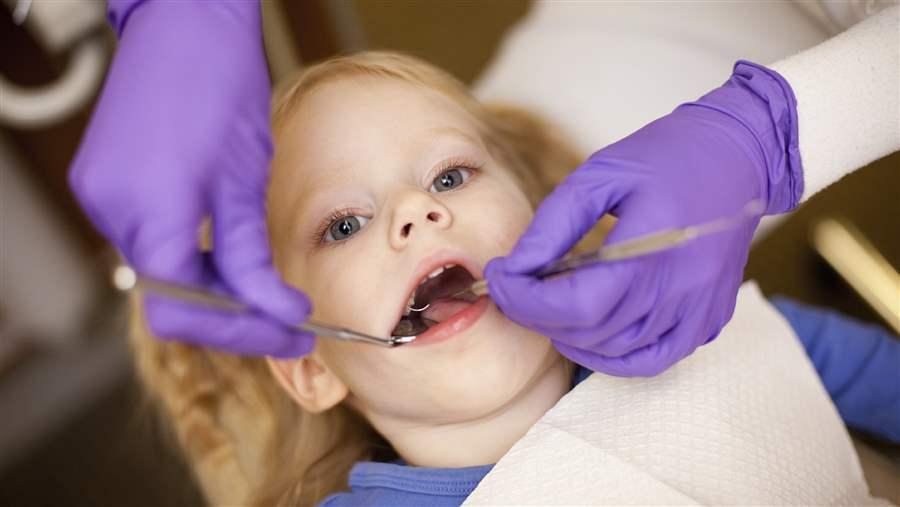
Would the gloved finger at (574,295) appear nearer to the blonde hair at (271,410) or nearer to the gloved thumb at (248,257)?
the gloved thumb at (248,257)

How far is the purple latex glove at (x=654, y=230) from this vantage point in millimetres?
815

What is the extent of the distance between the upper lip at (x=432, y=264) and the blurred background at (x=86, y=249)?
413 millimetres

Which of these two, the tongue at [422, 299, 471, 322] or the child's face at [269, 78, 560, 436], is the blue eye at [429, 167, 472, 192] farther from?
the tongue at [422, 299, 471, 322]

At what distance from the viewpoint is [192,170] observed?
75 centimetres

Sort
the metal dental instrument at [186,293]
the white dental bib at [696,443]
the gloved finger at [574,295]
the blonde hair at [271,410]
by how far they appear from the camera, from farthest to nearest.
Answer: the blonde hair at [271,410] → the white dental bib at [696,443] → the gloved finger at [574,295] → the metal dental instrument at [186,293]

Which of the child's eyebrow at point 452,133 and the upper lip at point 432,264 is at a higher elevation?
the child's eyebrow at point 452,133

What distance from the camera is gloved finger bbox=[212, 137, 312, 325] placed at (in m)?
0.72

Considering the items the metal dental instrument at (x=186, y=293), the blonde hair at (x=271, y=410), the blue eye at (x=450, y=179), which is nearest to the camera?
the metal dental instrument at (x=186, y=293)

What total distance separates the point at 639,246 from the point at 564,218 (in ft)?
0.48

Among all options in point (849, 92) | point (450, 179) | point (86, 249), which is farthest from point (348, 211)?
point (86, 249)

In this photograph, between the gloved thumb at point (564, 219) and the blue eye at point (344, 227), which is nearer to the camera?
the gloved thumb at point (564, 219)

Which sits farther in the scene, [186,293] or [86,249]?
[86,249]

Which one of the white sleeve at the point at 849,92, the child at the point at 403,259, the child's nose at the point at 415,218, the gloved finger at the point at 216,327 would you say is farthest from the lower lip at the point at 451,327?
the white sleeve at the point at 849,92

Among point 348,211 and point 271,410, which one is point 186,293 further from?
point 271,410
